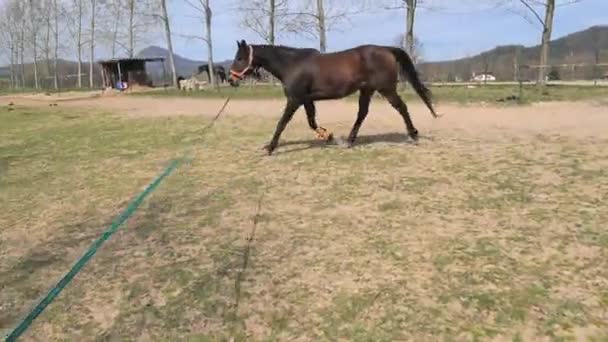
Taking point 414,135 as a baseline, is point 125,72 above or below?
above

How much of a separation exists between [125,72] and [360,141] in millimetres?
34281

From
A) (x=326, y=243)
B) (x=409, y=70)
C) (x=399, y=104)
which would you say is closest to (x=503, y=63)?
(x=409, y=70)

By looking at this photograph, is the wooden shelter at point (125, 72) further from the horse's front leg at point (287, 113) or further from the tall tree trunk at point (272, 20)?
the horse's front leg at point (287, 113)

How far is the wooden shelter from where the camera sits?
130ft

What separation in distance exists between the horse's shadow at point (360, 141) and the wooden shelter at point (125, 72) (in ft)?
107

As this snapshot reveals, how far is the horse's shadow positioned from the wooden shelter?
32542 mm

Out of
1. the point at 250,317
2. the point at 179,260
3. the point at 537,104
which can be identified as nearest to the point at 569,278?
the point at 250,317

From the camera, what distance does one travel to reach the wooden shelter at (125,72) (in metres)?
39.7

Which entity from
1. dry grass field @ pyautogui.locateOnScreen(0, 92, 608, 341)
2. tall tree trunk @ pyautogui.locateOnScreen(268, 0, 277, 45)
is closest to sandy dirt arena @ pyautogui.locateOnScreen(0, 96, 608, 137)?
dry grass field @ pyautogui.locateOnScreen(0, 92, 608, 341)

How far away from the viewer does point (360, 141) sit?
30.1 feet

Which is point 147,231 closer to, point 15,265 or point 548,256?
point 15,265

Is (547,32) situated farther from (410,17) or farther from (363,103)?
(363,103)

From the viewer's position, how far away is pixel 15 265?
4570mm

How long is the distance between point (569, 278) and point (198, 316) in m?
2.46
